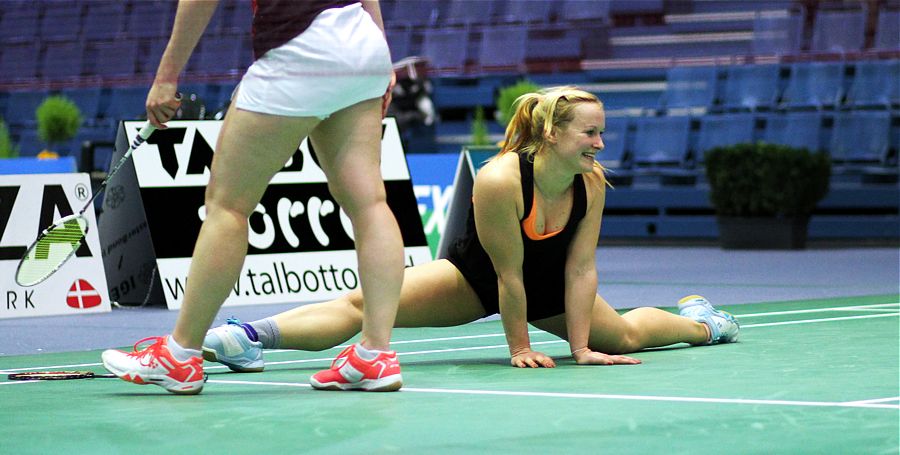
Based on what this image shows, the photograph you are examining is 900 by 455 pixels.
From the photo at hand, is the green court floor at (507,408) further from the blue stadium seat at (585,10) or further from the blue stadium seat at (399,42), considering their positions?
the blue stadium seat at (585,10)

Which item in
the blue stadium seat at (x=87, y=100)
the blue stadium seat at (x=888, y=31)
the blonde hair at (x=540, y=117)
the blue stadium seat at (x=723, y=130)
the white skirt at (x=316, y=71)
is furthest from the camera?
the blue stadium seat at (x=87, y=100)

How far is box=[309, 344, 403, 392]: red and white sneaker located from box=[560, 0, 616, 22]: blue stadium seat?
44.9 feet

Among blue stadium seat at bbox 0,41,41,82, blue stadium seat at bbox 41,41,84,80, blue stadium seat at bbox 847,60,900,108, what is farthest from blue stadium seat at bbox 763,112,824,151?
blue stadium seat at bbox 0,41,41,82

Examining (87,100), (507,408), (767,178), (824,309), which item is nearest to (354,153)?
(507,408)

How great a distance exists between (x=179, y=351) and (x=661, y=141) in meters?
12.8

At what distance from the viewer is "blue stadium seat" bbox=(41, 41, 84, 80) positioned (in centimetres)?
1303

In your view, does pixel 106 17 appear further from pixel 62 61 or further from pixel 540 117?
pixel 540 117

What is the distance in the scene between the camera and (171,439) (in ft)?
10.2

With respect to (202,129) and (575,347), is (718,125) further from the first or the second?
(575,347)

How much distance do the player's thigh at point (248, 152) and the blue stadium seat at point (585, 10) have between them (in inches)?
544

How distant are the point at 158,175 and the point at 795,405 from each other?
15.5 ft

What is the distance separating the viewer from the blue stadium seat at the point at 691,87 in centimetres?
1614

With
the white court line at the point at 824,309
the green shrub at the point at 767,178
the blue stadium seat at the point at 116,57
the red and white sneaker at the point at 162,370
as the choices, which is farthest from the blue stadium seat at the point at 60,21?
the red and white sneaker at the point at 162,370

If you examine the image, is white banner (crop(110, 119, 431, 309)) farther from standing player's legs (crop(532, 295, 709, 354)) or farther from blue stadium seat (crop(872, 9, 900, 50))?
blue stadium seat (crop(872, 9, 900, 50))
